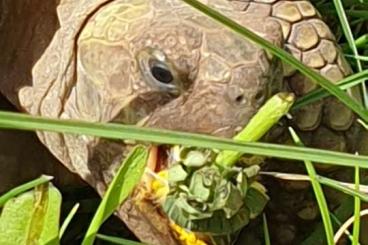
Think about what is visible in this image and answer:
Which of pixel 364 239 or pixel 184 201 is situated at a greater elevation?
pixel 184 201

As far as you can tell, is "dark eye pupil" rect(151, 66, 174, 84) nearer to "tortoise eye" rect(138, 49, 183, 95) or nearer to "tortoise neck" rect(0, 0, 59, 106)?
"tortoise eye" rect(138, 49, 183, 95)

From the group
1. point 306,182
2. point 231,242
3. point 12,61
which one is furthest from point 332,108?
point 12,61

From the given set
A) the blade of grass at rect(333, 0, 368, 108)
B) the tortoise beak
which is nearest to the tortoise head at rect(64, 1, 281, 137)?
the tortoise beak

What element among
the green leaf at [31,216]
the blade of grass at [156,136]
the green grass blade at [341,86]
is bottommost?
the green grass blade at [341,86]

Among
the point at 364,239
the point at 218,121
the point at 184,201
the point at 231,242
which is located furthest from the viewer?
the point at 364,239

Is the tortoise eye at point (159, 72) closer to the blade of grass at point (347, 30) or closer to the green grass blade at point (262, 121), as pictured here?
the green grass blade at point (262, 121)

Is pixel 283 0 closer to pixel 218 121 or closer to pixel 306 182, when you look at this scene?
pixel 306 182

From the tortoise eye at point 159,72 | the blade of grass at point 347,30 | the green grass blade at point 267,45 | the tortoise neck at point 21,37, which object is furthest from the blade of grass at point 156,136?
the tortoise neck at point 21,37
